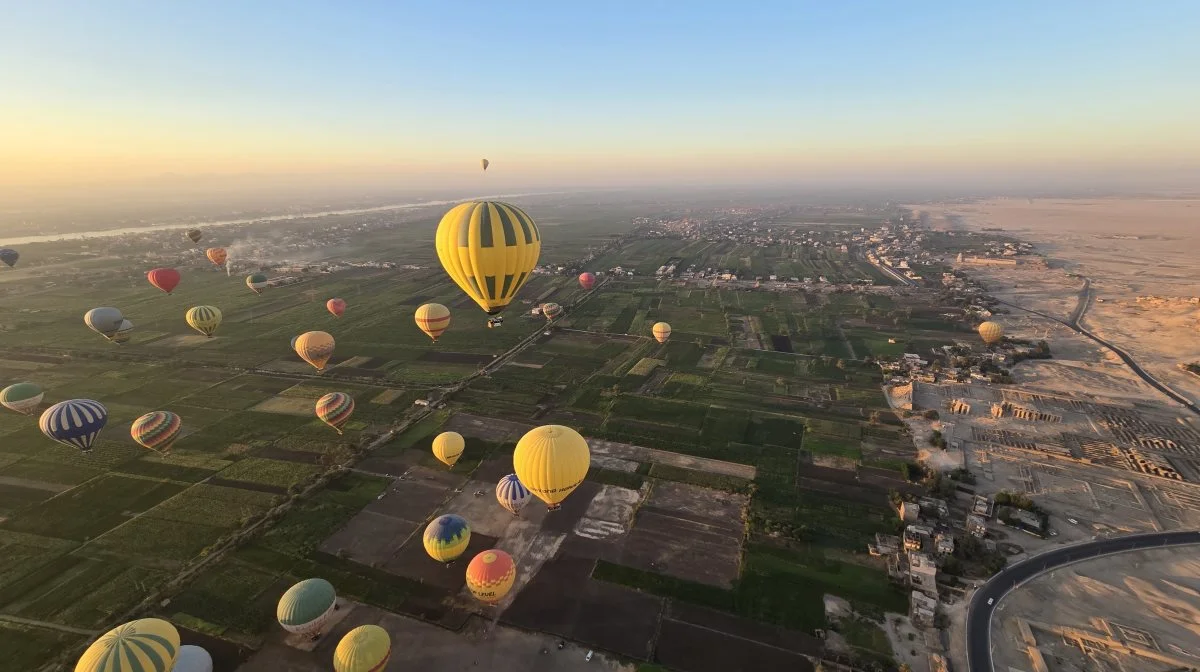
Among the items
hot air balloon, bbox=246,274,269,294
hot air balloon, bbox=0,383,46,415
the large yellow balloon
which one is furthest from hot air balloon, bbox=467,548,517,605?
hot air balloon, bbox=246,274,269,294

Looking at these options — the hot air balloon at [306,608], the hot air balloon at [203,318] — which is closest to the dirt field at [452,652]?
the hot air balloon at [306,608]

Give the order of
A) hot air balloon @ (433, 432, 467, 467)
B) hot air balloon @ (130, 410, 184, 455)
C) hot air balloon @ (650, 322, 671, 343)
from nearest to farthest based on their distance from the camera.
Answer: hot air balloon @ (130, 410, 184, 455) < hot air balloon @ (433, 432, 467, 467) < hot air balloon @ (650, 322, 671, 343)

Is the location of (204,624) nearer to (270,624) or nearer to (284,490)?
(270,624)

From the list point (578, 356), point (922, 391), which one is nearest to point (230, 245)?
point (578, 356)

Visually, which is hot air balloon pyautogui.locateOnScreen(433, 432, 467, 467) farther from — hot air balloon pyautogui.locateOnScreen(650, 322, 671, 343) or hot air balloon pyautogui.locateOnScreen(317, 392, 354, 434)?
hot air balloon pyautogui.locateOnScreen(650, 322, 671, 343)

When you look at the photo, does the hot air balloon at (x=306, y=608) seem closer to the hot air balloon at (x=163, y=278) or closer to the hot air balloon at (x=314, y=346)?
the hot air balloon at (x=314, y=346)

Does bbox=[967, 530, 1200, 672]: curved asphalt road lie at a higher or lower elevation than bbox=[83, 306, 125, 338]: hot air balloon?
lower

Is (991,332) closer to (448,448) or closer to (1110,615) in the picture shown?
(1110,615)
